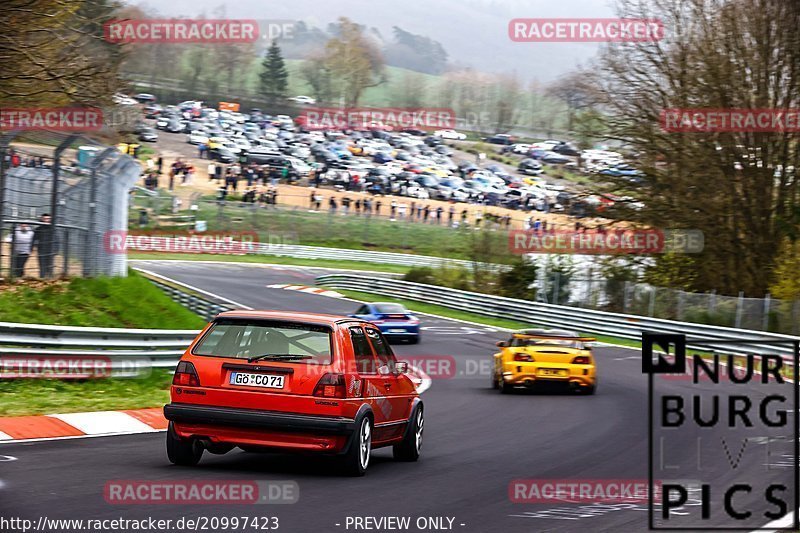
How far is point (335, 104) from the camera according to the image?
13300 centimetres

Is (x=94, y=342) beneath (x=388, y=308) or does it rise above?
above

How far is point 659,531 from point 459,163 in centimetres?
9351

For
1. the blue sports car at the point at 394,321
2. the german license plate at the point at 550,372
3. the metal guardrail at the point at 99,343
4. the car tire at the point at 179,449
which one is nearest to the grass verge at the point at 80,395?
the metal guardrail at the point at 99,343

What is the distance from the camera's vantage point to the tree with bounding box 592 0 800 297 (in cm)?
3472

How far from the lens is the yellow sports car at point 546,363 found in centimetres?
1936

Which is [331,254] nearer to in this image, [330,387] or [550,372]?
[550,372]

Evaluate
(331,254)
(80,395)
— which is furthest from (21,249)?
(331,254)

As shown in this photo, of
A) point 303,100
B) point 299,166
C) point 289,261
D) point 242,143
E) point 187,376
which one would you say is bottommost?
point 289,261

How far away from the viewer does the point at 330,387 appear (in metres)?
9.43

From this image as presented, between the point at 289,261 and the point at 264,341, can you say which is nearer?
the point at 264,341

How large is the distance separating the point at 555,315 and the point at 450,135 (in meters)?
84.6

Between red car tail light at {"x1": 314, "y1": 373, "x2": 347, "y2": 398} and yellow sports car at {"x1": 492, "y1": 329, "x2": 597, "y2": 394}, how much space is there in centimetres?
1021

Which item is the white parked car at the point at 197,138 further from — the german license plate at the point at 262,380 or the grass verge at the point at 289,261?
the german license plate at the point at 262,380

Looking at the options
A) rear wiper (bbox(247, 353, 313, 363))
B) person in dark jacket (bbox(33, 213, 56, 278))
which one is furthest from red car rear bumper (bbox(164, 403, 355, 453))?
person in dark jacket (bbox(33, 213, 56, 278))
